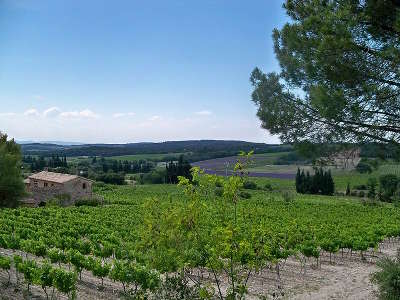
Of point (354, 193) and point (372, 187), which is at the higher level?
point (372, 187)

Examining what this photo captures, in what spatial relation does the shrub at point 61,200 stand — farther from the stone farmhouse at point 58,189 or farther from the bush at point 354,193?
the bush at point 354,193

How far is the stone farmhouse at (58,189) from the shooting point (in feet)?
165

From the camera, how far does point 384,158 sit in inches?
415

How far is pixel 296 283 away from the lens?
45.9ft

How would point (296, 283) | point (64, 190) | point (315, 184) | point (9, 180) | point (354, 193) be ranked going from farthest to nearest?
1. point (315, 184)
2. point (354, 193)
3. point (64, 190)
4. point (9, 180)
5. point (296, 283)

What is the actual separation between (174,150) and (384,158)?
15654 centimetres

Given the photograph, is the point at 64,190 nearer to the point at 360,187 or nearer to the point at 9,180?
the point at 9,180

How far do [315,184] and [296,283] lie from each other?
6962 cm

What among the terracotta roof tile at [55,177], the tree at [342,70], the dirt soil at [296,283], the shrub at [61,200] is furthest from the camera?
the terracotta roof tile at [55,177]

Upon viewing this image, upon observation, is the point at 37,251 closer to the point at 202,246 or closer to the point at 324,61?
the point at 202,246

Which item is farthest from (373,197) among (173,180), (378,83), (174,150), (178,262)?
(174,150)

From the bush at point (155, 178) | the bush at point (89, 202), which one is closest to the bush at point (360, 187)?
the bush at point (155, 178)

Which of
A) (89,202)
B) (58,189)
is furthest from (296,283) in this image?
(58,189)

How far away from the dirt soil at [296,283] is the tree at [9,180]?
25.2 m
